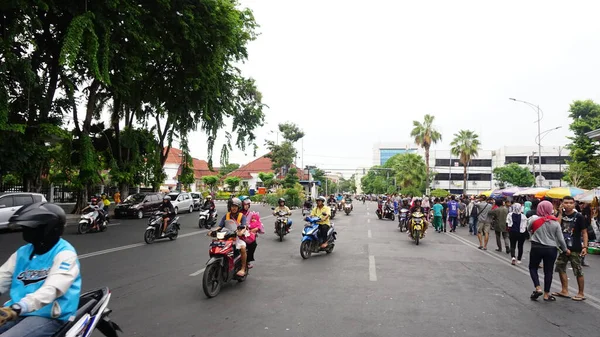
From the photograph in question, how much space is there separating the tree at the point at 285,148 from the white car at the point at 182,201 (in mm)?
23231

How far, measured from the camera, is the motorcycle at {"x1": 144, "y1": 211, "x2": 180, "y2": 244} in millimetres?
12684

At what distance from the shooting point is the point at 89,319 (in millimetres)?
3080

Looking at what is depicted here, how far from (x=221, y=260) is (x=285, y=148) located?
47.5 metres

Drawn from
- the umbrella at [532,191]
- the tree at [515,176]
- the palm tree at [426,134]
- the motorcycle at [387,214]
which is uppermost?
the palm tree at [426,134]

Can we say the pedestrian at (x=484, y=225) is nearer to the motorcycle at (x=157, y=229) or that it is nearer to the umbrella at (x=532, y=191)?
the motorcycle at (x=157, y=229)

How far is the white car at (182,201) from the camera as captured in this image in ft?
93.6

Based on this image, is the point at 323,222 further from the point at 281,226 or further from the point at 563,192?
the point at 563,192

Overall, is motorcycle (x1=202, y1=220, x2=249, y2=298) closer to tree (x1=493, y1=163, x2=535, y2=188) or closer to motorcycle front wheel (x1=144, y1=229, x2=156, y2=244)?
motorcycle front wheel (x1=144, y1=229, x2=156, y2=244)

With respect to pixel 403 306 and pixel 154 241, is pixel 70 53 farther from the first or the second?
pixel 403 306

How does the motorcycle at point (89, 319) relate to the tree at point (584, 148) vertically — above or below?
below

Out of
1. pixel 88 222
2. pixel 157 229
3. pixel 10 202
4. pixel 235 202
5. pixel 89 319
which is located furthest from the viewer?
pixel 88 222

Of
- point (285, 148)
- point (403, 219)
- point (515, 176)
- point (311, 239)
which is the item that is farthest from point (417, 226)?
point (515, 176)

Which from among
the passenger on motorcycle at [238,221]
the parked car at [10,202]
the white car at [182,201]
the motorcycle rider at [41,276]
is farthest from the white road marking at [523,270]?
the white car at [182,201]

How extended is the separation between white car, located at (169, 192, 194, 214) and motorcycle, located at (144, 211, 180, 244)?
49.2 feet
